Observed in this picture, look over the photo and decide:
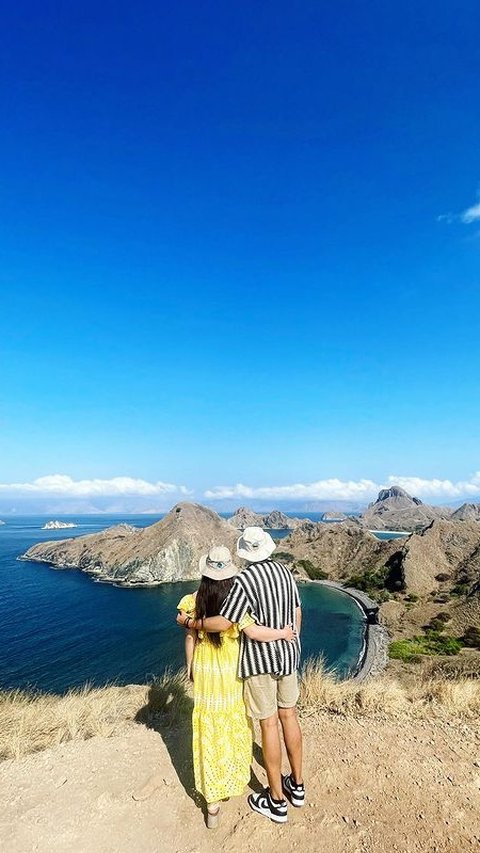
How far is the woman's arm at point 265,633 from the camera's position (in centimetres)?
387

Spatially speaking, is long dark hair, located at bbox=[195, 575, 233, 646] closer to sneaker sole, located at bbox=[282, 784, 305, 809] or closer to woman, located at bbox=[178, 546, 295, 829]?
woman, located at bbox=[178, 546, 295, 829]

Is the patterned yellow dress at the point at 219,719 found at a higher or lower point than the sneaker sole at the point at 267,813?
higher

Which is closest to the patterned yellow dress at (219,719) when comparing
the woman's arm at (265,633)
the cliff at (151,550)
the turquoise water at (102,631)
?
the woman's arm at (265,633)

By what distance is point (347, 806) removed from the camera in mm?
4324

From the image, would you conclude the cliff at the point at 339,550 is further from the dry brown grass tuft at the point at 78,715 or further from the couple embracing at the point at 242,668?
the couple embracing at the point at 242,668

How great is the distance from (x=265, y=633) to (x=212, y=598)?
22.6 inches

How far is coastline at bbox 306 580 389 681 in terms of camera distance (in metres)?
39.6

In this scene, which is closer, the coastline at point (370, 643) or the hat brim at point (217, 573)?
the hat brim at point (217, 573)

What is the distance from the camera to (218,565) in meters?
4.04

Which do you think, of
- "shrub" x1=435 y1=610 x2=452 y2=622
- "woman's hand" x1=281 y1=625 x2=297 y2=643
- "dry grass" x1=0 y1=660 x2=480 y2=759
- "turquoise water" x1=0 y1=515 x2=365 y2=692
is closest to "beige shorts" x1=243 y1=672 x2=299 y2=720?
"woman's hand" x1=281 y1=625 x2=297 y2=643

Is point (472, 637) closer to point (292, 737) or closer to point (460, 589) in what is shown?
point (460, 589)

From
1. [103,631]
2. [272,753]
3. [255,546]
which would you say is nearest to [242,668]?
[272,753]

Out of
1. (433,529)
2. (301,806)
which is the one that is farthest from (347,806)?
(433,529)

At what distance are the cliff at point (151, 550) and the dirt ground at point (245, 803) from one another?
3261 inches
